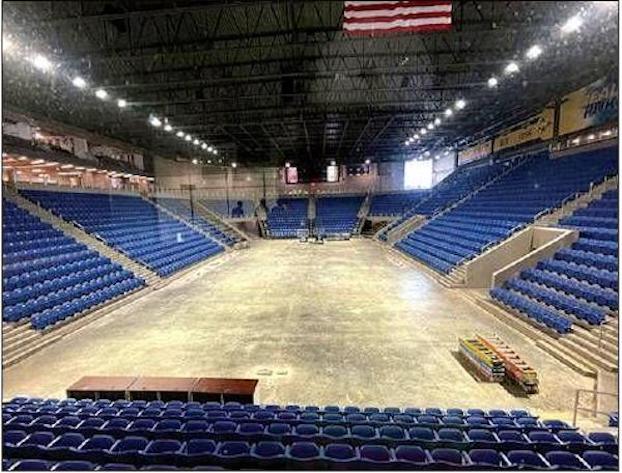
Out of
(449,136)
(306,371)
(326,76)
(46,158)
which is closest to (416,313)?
(306,371)

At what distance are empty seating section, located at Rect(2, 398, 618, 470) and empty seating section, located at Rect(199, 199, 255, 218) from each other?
89.4ft

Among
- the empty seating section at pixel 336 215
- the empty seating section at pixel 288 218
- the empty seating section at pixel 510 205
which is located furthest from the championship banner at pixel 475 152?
the empty seating section at pixel 288 218

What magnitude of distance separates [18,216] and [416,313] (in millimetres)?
15313

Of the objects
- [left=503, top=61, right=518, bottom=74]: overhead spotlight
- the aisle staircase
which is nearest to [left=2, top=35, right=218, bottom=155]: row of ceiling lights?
the aisle staircase

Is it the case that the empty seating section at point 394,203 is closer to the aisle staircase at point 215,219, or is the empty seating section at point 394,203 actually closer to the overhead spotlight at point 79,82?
the aisle staircase at point 215,219

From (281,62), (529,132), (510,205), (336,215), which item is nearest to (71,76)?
(281,62)

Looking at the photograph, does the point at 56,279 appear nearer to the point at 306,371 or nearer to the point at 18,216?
the point at 18,216

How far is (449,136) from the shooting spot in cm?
2431

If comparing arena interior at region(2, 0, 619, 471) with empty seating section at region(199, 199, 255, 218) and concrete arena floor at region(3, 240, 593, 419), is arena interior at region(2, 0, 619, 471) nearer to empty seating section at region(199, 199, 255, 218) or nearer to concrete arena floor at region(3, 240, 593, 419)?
concrete arena floor at region(3, 240, 593, 419)

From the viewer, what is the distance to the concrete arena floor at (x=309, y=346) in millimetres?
6609

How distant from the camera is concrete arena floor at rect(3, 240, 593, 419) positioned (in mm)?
6609

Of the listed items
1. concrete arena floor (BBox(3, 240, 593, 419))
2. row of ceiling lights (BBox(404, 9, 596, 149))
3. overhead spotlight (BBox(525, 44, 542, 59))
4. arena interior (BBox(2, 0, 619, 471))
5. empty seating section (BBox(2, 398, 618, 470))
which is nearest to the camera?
empty seating section (BBox(2, 398, 618, 470))

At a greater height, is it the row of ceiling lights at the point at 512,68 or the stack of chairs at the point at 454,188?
the row of ceiling lights at the point at 512,68

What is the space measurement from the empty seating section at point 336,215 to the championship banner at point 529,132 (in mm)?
14070
